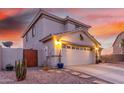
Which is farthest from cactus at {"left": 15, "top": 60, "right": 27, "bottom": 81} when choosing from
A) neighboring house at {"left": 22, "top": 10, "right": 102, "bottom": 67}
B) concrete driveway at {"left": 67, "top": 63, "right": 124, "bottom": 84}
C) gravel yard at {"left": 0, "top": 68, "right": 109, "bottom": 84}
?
concrete driveway at {"left": 67, "top": 63, "right": 124, "bottom": 84}

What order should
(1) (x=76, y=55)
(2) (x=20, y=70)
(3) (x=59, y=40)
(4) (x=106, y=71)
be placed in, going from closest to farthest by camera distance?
(2) (x=20, y=70)
(4) (x=106, y=71)
(3) (x=59, y=40)
(1) (x=76, y=55)

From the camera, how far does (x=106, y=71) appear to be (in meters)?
4.85

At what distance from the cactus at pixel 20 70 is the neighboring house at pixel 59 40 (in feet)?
1.29

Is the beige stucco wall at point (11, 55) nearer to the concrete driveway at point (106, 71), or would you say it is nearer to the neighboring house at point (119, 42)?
the concrete driveway at point (106, 71)

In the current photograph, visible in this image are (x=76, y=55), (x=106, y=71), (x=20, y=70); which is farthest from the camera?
(x=76, y=55)

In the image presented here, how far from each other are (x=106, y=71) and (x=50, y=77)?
1336mm

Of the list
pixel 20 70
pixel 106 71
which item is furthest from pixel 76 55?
pixel 20 70

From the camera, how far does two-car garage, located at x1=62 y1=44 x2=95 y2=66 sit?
5.11 meters

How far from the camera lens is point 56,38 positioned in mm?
4961

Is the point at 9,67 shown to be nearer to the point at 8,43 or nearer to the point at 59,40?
the point at 8,43

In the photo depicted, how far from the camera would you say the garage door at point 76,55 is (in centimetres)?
511

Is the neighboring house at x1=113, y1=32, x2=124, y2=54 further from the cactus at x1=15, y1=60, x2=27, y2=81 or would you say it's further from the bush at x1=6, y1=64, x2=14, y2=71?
the bush at x1=6, y1=64, x2=14, y2=71

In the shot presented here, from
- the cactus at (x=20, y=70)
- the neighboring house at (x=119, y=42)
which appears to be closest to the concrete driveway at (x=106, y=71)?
the neighboring house at (x=119, y=42)
